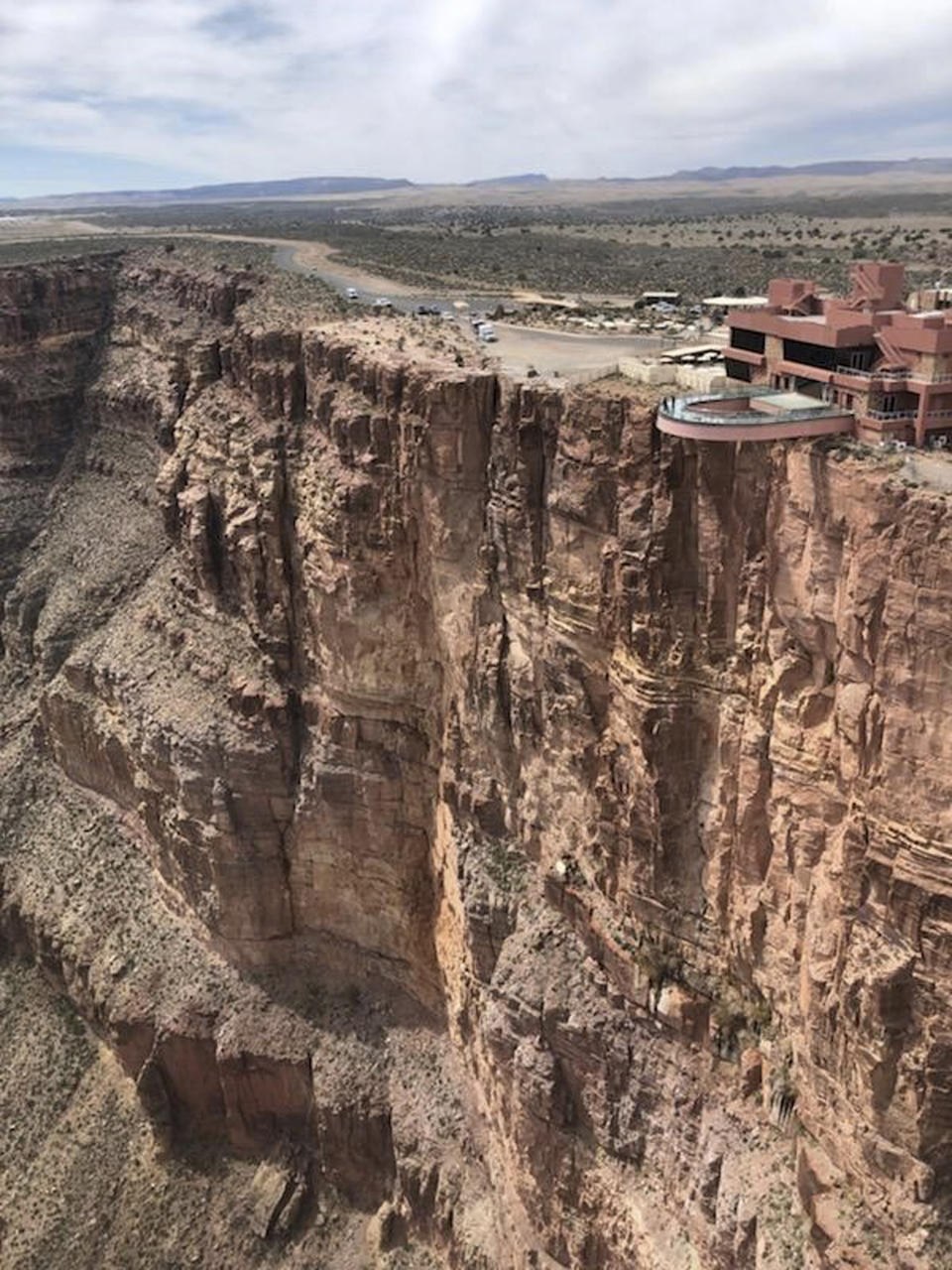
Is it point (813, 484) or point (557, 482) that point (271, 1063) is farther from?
→ point (813, 484)

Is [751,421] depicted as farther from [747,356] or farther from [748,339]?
[748,339]

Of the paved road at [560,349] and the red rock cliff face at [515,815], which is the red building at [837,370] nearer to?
the red rock cliff face at [515,815]

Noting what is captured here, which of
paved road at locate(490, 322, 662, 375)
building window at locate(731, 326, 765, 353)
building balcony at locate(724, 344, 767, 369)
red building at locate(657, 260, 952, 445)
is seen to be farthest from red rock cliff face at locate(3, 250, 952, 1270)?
paved road at locate(490, 322, 662, 375)

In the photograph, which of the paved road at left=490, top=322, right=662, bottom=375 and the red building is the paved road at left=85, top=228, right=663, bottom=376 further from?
the red building

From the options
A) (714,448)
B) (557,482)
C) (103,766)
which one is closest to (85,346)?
(103,766)

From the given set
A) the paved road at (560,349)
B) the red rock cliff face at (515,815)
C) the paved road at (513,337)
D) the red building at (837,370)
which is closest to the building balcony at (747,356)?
the red building at (837,370)

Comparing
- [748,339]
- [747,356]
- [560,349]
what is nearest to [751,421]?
[747,356]

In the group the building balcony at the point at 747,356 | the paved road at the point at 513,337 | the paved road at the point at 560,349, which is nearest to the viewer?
the building balcony at the point at 747,356
